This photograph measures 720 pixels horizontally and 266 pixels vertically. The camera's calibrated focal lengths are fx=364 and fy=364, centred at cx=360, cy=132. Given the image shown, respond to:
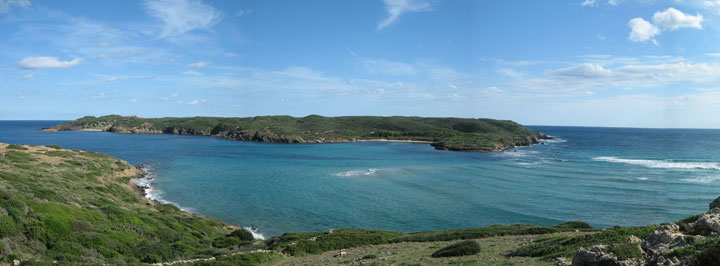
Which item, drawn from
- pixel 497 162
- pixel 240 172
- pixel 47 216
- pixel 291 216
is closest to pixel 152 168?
pixel 240 172

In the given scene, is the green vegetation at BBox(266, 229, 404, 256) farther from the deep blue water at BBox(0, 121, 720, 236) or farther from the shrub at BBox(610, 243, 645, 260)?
the shrub at BBox(610, 243, 645, 260)

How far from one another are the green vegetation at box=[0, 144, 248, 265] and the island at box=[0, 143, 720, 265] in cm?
6

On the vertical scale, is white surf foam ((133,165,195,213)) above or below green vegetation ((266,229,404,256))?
below

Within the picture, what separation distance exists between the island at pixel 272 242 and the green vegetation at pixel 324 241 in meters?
0.08

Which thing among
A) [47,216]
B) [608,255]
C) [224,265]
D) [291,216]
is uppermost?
[608,255]

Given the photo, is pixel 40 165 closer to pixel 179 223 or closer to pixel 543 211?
pixel 179 223

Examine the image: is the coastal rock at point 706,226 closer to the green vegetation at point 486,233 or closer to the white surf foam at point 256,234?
the green vegetation at point 486,233

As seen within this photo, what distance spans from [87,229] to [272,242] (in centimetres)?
1245

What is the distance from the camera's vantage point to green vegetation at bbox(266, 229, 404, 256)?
86.5ft

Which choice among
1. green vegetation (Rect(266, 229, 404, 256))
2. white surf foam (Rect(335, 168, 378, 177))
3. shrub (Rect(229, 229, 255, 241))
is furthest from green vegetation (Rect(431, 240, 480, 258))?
white surf foam (Rect(335, 168, 378, 177))

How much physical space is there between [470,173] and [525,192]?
19.0 metres

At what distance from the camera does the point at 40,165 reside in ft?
165

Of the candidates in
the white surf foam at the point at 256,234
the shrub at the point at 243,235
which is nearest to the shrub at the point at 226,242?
the shrub at the point at 243,235

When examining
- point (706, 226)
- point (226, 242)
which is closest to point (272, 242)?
point (226, 242)
